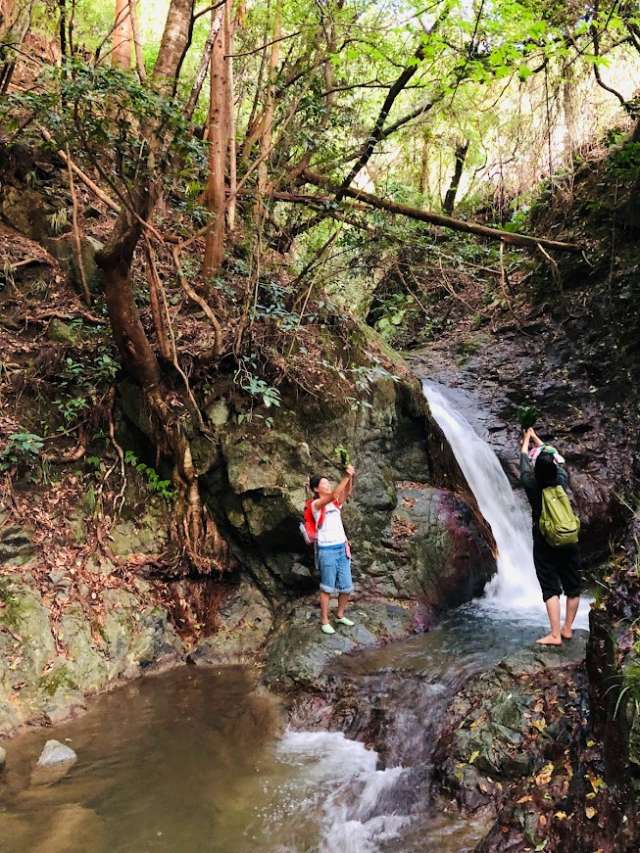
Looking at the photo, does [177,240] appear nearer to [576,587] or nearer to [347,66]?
[347,66]

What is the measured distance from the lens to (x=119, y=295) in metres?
6.32

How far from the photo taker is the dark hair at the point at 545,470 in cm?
506

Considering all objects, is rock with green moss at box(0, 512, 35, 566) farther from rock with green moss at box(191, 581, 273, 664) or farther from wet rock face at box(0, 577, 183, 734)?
rock with green moss at box(191, 581, 273, 664)

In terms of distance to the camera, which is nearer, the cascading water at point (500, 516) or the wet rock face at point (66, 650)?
the wet rock face at point (66, 650)

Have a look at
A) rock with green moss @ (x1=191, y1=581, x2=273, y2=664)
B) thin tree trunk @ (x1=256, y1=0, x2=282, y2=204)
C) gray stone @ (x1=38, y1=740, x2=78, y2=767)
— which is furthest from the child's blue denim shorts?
thin tree trunk @ (x1=256, y1=0, x2=282, y2=204)

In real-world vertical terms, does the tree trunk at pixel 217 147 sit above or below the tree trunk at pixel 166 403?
above

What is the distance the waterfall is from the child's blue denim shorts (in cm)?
226

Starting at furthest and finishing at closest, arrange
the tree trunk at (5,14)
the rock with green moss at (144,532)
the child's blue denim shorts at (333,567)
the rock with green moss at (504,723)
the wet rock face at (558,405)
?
the wet rock face at (558,405) → the tree trunk at (5,14) → the rock with green moss at (144,532) → the child's blue denim shorts at (333,567) → the rock with green moss at (504,723)

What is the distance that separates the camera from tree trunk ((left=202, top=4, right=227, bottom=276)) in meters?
7.07

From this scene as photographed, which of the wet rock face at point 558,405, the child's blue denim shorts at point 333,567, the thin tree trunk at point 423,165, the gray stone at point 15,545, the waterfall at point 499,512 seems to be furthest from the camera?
the thin tree trunk at point 423,165

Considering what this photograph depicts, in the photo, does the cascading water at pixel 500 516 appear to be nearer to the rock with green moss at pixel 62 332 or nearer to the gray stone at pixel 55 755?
the gray stone at pixel 55 755

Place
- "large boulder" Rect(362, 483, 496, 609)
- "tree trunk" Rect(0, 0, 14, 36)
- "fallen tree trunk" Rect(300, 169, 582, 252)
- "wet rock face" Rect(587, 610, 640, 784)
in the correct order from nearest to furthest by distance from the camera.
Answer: "wet rock face" Rect(587, 610, 640, 784), "tree trunk" Rect(0, 0, 14, 36), "large boulder" Rect(362, 483, 496, 609), "fallen tree trunk" Rect(300, 169, 582, 252)

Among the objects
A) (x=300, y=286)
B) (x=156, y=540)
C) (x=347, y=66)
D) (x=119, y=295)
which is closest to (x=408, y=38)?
(x=347, y=66)

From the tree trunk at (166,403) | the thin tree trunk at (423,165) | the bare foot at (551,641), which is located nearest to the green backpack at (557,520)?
the bare foot at (551,641)
